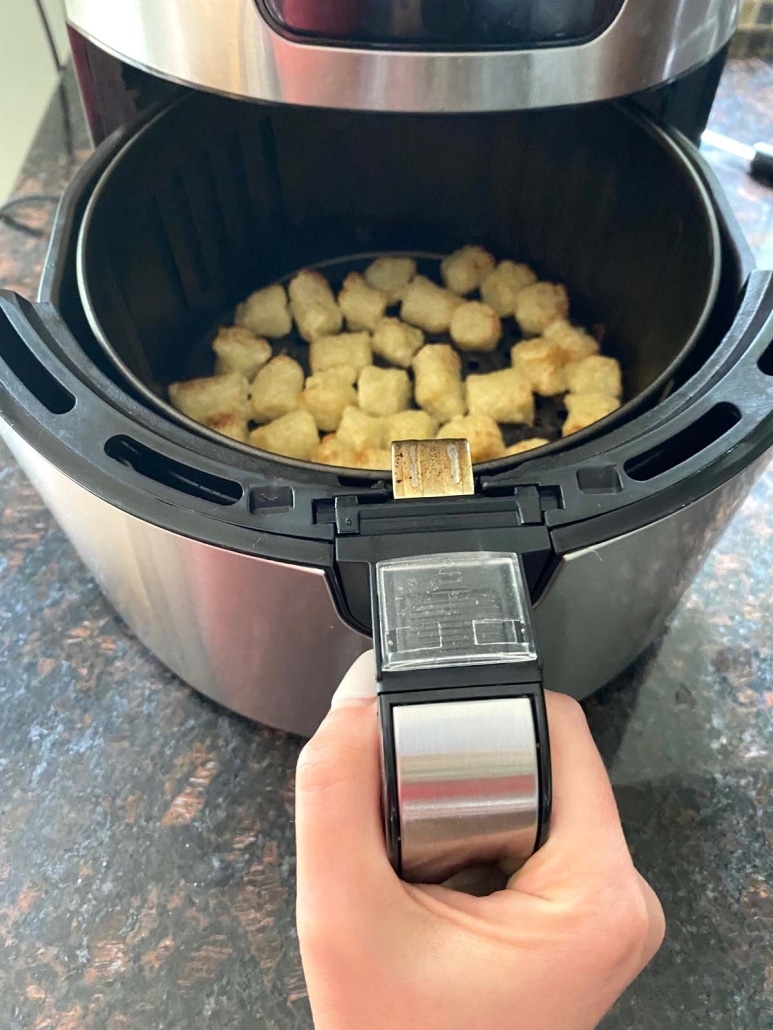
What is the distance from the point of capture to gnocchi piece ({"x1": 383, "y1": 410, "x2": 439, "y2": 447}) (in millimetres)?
781

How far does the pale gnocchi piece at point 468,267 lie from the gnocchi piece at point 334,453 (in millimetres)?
254

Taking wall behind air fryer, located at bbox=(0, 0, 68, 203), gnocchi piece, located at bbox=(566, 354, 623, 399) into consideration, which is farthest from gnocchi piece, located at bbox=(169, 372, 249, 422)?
wall behind air fryer, located at bbox=(0, 0, 68, 203)

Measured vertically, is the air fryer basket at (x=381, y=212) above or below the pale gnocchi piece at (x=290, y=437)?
above

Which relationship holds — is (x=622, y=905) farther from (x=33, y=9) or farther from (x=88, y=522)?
(x=33, y=9)

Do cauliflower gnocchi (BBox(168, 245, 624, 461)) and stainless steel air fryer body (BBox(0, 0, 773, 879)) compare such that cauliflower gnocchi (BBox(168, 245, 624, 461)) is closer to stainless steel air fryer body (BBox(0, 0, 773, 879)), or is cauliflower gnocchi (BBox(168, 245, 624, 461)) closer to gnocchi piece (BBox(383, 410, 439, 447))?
gnocchi piece (BBox(383, 410, 439, 447))

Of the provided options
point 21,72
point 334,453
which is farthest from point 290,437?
point 21,72

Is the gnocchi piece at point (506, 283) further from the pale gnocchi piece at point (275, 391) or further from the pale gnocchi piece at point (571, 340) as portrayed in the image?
the pale gnocchi piece at point (275, 391)

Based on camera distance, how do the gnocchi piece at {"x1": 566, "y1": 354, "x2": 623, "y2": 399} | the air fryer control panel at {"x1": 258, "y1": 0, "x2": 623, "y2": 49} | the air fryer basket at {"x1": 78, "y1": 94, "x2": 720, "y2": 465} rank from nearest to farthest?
1. the air fryer control panel at {"x1": 258, "y1": 0, "x2": 623, "y2": 49}
2. the air fryer basket at {"x1": 78, "y1": 94, "x2": 720, "y2": 465}
3. the gnocchi piece at {"x1": 566, "y1": 354, "x2": 623, "y2": 399}

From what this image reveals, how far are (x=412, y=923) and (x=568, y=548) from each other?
0.65 ft

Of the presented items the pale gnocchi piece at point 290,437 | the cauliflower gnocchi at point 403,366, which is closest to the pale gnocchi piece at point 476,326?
the cauliflower gnocchi at point 403,366

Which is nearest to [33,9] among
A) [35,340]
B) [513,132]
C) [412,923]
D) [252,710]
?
[513,132]

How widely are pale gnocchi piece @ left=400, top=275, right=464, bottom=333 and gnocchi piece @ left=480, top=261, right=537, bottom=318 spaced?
36mm

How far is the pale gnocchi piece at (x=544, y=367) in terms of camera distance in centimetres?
83

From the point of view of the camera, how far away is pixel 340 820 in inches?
15.6
